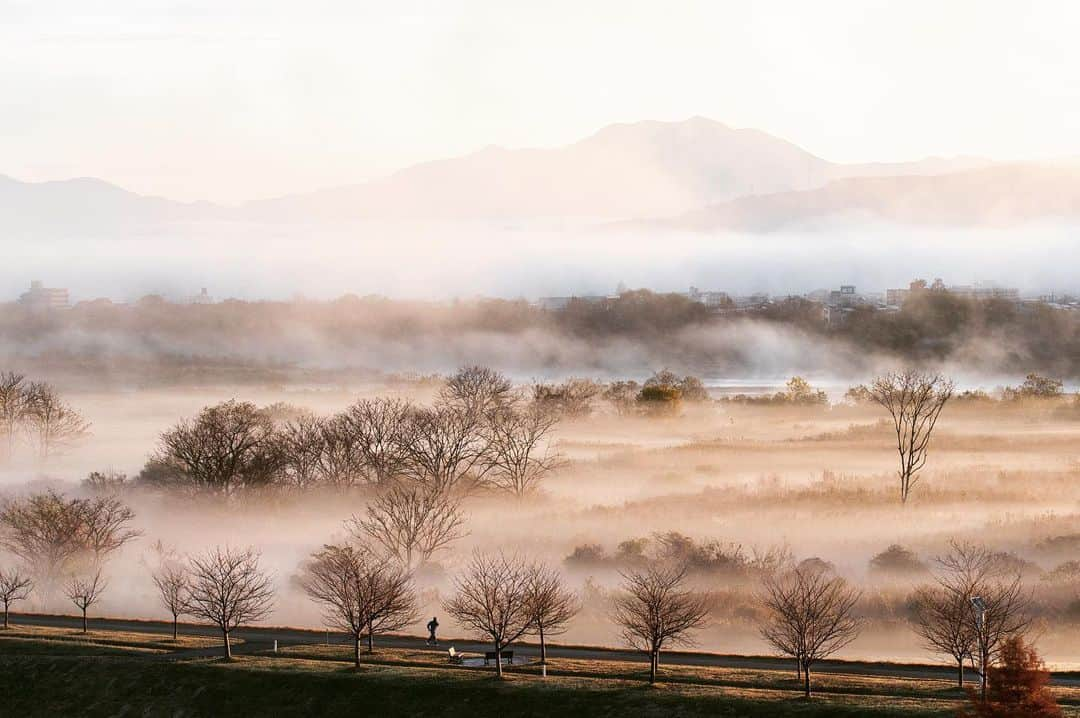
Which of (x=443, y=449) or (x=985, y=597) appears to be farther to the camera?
(x=443, y=449)

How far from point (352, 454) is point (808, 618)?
7615 cm

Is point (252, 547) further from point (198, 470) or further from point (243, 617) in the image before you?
point (243, 617)

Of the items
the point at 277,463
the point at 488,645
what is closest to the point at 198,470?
the point at 277,463

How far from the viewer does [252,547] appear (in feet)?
392

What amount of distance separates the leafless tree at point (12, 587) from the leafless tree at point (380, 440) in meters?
37.6

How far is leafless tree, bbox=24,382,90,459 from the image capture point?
565 ft

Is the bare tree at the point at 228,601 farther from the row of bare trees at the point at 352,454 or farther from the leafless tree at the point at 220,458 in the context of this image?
the row of bare trees at the point at 352,454

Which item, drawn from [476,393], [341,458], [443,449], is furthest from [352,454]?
[476,393]

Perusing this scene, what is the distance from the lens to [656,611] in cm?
7688

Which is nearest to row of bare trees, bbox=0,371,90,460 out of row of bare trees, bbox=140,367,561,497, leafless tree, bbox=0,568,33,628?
row of bare trees, bbox=140,367,561,497

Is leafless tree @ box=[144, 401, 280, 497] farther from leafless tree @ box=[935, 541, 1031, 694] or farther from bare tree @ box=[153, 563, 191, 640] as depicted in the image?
leafless tree @ box=[935, 541, 1031, 694]

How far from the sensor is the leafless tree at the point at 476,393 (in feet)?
541

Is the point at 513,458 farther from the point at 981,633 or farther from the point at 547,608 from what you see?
the point at 981,633

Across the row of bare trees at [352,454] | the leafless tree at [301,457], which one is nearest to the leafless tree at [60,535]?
the row of bare trees at [352,454]
